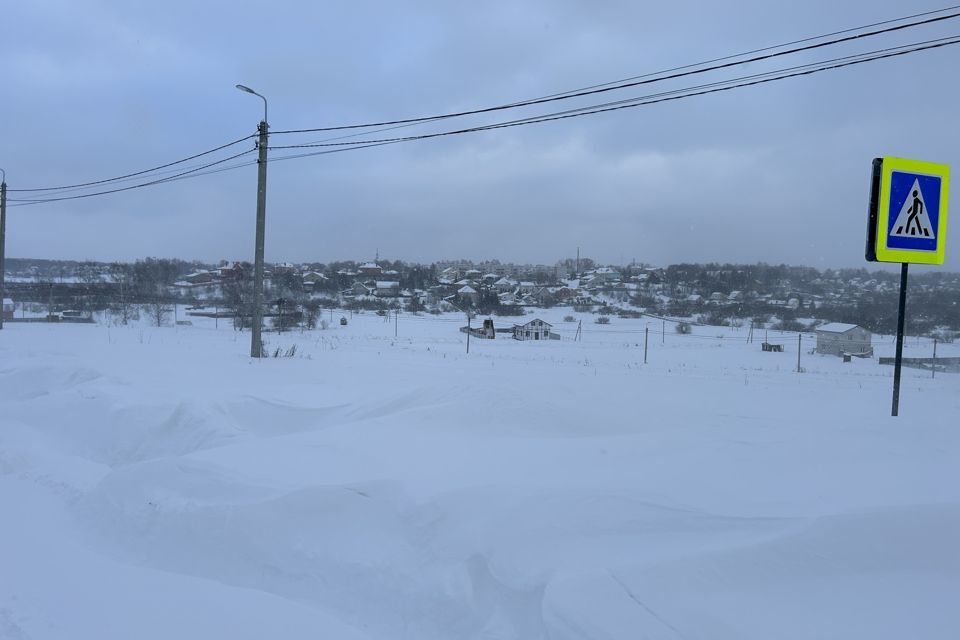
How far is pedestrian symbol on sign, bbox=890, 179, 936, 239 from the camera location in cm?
598

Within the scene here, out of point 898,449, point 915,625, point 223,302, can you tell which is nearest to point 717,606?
point 915,625

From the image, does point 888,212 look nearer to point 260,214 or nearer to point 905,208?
point 905,208

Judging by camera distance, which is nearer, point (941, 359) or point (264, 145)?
point (264, 145)

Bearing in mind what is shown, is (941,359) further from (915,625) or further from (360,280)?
(360,280)

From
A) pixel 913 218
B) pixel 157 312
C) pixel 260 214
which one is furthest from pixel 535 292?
pixel 913 218

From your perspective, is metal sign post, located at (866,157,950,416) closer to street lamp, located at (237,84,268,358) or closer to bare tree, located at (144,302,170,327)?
street lamp, located at (237,84,268,358)

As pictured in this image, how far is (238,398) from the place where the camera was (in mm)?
9023

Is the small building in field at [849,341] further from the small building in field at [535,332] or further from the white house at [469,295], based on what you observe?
the white house at [469,295]

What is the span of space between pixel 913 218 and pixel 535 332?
40.0 m

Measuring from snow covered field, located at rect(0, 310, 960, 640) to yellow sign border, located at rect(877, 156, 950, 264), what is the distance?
172 centimetres

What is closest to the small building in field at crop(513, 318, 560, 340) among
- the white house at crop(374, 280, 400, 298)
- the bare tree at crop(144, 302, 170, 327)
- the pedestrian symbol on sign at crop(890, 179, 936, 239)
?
the bare tree at crop(144, 302, 170, 327)

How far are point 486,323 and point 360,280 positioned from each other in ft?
128

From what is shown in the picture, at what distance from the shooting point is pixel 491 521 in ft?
14.5

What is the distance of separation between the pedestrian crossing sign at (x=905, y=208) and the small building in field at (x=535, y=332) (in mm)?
38942
